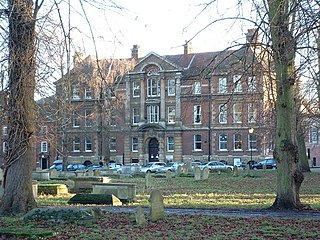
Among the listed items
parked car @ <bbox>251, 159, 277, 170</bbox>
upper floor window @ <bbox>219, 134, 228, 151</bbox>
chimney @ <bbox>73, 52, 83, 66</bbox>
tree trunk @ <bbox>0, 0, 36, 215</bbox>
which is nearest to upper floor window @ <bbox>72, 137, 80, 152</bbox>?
upper floor window @ <bbox>219, 134, 228, 151</bbox>

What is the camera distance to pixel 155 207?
1431 cm

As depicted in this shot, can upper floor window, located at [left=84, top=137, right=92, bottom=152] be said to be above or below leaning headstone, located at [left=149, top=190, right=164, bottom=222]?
above

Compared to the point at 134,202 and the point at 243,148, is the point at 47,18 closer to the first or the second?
the point at 134,202

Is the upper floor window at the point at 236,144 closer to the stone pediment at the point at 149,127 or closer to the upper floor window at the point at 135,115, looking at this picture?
the stone pediment at the point at 149,127

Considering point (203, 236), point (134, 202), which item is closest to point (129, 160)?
point (134, 202)

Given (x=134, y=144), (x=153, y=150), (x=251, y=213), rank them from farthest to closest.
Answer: (x=134, y=144), (x=153, y=150), (x=251, y=213)

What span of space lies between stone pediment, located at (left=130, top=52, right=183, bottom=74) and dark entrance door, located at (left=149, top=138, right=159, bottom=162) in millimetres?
9325

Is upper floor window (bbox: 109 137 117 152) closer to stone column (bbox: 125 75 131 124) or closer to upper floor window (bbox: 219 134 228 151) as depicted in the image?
stone column (bbox: 125 75 131 124)

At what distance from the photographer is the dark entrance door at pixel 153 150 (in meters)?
67.6

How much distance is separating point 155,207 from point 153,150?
53.7 metres

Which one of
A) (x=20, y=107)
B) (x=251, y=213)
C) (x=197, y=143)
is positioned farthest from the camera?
(x=197, y=143)

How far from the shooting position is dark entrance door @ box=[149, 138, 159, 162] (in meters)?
67.6

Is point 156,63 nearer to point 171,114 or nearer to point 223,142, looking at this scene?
point 171,114

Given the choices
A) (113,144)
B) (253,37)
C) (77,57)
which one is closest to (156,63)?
(113,144)
